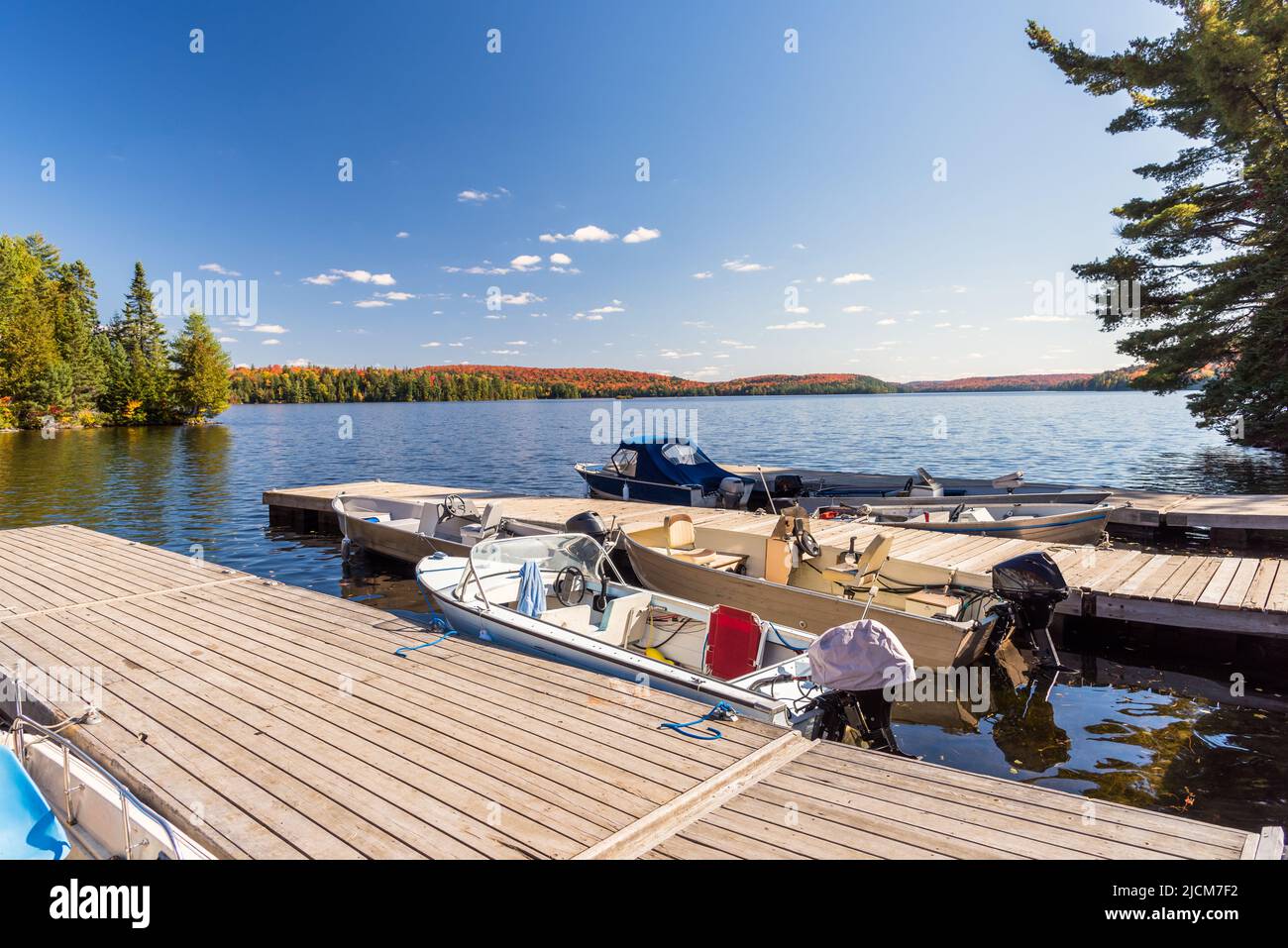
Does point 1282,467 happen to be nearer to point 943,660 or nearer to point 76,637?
point 943,660

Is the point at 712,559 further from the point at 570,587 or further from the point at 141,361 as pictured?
the point at 141,361

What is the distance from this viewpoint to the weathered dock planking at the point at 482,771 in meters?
3.71

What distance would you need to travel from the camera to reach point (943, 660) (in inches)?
294

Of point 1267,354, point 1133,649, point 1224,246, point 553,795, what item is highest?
point 1224,246

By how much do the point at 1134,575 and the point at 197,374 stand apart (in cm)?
8052

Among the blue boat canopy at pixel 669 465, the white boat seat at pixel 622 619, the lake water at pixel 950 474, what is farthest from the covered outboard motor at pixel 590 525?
the blue boat canopy at pixel 669 465

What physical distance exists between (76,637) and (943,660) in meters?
9.65

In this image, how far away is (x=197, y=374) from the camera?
2746 inches

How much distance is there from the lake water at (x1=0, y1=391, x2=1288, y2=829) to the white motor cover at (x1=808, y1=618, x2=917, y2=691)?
2.34 m

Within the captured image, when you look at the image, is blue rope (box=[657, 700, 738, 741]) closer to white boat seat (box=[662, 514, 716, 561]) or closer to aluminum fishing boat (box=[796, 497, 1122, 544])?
white boat seat (box=[662, 514, 716, 561])

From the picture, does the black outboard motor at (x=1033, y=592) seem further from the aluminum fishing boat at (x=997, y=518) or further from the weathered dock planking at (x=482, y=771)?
the aluminum fishing boat at (x=997, y=518)

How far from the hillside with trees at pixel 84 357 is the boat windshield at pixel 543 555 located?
66.4 meters

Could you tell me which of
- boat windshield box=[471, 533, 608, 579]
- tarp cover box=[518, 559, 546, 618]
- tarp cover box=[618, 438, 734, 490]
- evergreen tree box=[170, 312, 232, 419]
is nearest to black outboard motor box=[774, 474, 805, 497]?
tarp cover box=[618, 438, 734, 490]
